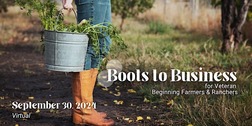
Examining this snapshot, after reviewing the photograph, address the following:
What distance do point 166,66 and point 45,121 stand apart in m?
2.13

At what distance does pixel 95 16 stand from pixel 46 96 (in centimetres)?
157

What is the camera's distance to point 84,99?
377 cm

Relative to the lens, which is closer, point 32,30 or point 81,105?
point 81,105

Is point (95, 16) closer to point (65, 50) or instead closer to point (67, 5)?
point (67, 5)

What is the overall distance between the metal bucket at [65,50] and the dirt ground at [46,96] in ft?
2.01

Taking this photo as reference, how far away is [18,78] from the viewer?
6.04 meters

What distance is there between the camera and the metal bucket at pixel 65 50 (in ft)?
11.1

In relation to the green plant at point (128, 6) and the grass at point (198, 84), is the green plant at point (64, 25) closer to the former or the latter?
the grass at point (198, 84)

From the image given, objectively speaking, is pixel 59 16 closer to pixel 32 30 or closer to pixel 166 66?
pixel 166 66

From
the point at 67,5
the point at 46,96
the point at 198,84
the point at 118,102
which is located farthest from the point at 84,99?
the point at 198,84

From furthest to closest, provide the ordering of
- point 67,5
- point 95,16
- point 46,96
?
point 46,96, point 95,16, point 67,5

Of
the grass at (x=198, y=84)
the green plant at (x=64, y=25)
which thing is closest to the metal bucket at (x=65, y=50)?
the green plant at (x=64, y=25)

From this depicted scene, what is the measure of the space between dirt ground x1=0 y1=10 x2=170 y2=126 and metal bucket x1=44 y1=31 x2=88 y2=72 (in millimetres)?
614

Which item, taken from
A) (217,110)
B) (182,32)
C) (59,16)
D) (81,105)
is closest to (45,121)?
(81,105)
